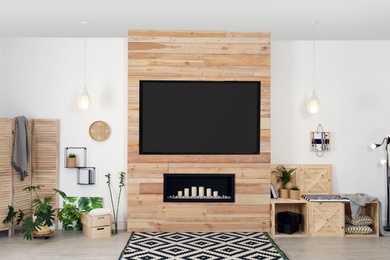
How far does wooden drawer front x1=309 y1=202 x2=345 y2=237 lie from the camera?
19.4 ft

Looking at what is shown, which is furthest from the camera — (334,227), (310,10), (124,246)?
(334,227)

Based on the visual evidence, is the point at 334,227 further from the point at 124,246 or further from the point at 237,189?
the point at 124,246

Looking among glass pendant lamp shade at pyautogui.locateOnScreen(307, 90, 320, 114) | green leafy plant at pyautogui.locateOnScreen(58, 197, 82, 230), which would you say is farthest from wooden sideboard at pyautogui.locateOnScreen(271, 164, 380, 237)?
green leafy plant at pyautogui.locateOnScreen(58, 197, 82, 230)

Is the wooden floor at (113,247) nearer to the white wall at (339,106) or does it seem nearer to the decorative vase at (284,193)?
the decorative vase at (284,193)

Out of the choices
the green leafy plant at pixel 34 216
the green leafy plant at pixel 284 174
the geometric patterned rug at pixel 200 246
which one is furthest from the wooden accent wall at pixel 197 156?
the green leafy plant at pixel 34 216

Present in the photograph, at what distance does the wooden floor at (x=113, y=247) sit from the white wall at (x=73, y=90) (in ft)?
2.74

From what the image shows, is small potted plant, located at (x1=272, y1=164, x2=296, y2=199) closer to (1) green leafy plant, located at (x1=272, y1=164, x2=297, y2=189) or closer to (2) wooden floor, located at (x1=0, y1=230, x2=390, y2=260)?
(1) green leafy plant, located at (x1=272, y1=164, x2=297, y2=189)

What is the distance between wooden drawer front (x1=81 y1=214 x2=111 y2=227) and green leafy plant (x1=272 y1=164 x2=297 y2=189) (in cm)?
238

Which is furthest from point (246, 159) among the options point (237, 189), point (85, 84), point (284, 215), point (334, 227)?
point (85, 84)

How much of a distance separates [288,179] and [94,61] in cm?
314

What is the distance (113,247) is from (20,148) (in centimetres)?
182

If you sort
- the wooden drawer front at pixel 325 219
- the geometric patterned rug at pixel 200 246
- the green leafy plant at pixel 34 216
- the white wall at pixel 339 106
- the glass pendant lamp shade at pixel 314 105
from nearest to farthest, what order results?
the geometric patterned rug at pixel 200 246 → the green leafy plant at pixel 34 216 → the wooden drawer front at pixel 325 219 → the glass pendant lamp shade at pixel 314 105 → the white wall at pixel 339 106

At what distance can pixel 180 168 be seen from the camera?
609 centimetres

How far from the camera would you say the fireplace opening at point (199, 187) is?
20.0 feet
